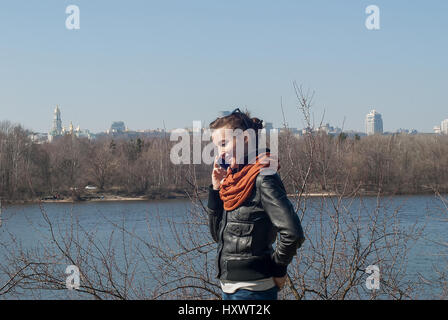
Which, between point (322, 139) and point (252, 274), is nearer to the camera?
point (252, 274)

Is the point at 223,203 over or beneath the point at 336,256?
over

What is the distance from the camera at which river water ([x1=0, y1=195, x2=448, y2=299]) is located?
5.56 meters

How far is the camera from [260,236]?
8.30 feet

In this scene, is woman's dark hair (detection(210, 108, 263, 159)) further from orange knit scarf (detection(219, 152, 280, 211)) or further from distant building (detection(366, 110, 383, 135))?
distant building (detection(366, 110, 383, 135))

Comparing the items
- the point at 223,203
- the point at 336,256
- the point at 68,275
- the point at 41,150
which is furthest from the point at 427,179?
the point at 41,150

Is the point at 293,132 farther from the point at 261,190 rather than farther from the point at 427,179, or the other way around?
the point at 427,179

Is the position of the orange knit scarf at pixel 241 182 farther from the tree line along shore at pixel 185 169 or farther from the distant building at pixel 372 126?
the distant building at pixel 372 126

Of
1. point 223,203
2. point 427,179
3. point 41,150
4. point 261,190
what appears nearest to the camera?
point 261,190

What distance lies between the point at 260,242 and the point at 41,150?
108 ft

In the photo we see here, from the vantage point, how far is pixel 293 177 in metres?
4.92

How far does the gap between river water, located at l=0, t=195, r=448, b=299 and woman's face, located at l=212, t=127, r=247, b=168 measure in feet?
8.19

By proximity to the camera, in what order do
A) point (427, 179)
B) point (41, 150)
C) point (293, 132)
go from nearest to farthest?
point (293, 132) < point (427, 179) < point (41, 150)
